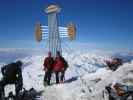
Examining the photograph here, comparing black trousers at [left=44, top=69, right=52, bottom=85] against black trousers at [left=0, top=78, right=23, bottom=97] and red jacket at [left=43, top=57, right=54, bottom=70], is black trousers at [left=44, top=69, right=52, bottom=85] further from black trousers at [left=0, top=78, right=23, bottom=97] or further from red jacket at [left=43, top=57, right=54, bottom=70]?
black trousers at [left=0, top=78, right=23, bottom=97]

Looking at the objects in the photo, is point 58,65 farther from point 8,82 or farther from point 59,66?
point 8,82

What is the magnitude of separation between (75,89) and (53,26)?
781cm

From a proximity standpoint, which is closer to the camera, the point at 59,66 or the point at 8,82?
the point at 8,82

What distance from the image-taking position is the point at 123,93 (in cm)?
1466

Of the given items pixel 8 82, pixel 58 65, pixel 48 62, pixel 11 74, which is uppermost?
pixel 48 62

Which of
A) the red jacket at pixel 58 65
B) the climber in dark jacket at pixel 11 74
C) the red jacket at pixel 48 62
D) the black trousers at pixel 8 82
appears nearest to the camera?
the climber in dark jacket at pixel 11 74

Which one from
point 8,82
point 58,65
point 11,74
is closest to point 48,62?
point 58,65

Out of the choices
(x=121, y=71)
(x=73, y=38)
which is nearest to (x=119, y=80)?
(x=121, y=71)

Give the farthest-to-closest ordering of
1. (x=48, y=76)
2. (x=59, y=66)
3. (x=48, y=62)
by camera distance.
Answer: (x=48, y=76), (x=48, y=62), (x=59, y=66)

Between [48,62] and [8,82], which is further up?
[48,62]

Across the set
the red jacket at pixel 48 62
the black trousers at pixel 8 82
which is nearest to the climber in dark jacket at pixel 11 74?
the black trousers at pixel 8 82

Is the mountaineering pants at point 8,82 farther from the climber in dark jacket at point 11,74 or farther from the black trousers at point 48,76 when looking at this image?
the black trousers at point 48,76

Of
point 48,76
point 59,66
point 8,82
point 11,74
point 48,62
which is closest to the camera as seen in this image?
point 11,74

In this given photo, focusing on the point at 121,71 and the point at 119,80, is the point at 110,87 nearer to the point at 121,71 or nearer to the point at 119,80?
the point at 119,80
